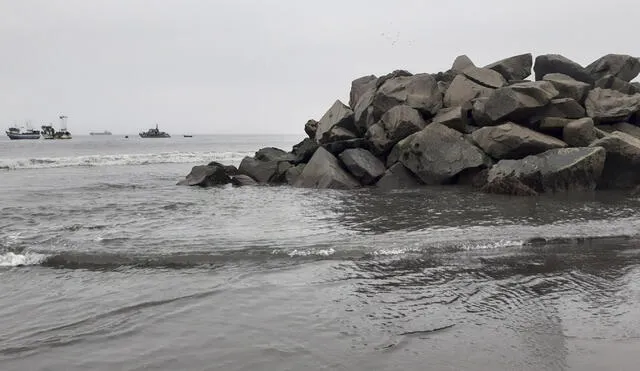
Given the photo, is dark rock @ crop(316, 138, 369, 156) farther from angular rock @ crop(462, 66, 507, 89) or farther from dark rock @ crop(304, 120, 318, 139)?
dark rock @ crop(304, 120, 318, 139)

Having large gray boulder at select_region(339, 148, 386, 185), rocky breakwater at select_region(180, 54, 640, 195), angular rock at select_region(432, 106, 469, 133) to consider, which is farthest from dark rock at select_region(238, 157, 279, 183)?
angular rock at select_region(432, 106, 469, 133)

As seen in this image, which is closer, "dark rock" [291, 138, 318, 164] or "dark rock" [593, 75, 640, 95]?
"dark rock" [593, 75, 640, 95]

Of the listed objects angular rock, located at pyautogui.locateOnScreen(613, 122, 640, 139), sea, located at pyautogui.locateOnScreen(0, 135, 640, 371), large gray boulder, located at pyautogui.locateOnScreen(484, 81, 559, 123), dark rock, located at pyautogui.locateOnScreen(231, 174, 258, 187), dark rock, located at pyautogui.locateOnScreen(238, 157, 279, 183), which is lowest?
sea, located at pyautogui.locateOnScreen(0, 135, 640, 371)

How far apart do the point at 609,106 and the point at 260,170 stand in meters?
14.4

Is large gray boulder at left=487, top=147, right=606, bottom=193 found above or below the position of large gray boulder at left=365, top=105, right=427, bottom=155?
below

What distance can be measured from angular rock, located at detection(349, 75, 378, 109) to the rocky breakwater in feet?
5.98

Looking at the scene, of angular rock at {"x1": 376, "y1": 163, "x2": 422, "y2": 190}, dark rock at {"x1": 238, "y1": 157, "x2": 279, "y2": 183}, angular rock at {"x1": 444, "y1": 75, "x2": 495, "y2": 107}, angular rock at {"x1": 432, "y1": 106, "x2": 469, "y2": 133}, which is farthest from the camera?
dark rock at {"x1": 238, "y1": 157, "x2": 279, "y2": 183}

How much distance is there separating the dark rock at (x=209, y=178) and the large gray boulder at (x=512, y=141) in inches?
429

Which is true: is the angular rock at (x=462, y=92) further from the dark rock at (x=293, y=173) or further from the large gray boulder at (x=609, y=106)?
the dark rock at (x=293, y=173)

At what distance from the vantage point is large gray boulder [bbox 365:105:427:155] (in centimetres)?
1942

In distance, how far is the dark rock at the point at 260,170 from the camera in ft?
74.6

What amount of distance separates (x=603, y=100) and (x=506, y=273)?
15.3m

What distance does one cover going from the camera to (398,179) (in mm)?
19062

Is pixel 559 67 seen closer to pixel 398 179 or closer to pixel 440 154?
pixel 440 154
